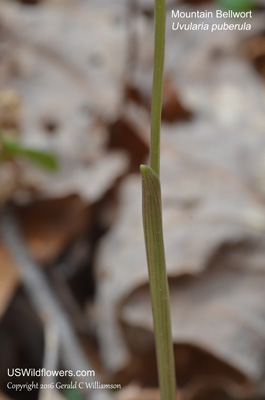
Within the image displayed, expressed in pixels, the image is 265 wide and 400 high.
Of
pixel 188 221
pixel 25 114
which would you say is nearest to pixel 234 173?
pixel 188 221

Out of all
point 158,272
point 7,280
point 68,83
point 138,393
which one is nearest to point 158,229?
point 158,272

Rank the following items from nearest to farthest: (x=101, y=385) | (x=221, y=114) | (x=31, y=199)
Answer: (x=101, y=385) → (x=31, y=199) → (x=221, y=114)

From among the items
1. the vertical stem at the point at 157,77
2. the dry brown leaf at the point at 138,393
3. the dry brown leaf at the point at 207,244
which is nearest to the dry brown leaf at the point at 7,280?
the dry brown leaf at the point at 207,244

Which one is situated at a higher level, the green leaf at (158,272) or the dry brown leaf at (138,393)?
the green leaf at (158,272)

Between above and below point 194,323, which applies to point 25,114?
above

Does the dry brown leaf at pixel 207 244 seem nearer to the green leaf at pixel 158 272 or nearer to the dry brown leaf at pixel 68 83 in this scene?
the dry brown leaf at pixel 68 83

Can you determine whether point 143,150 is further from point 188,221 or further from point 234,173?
point 188,221

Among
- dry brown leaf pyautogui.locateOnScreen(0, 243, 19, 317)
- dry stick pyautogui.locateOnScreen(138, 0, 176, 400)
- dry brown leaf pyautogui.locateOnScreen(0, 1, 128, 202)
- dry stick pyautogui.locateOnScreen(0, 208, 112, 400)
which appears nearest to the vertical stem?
dry stick pyautogui.locateOnScreen(138, 0, 176, 400)
